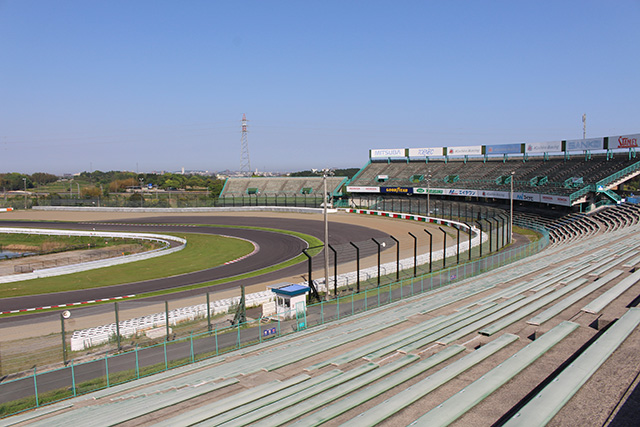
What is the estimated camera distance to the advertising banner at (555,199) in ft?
154

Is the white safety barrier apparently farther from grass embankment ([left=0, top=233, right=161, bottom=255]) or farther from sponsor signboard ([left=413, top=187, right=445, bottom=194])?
sponsor signboard ([left=413, top=187, right=445, bottom=194])

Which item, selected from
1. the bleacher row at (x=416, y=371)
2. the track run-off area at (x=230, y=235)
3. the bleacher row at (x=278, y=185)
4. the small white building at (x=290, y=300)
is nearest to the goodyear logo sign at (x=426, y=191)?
the track run-off area at (x=230, y=235)

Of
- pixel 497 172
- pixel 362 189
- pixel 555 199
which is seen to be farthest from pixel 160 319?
pixel 362 189

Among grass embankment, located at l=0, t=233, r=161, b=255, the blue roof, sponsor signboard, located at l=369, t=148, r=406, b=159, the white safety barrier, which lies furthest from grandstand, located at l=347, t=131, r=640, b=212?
grass embankment, located at l=0, t=233, r=161, b=255

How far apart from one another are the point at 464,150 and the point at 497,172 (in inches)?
442

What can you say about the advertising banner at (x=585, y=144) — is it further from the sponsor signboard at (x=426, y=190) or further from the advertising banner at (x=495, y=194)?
the sponsor signboard at (x=426, y=190)

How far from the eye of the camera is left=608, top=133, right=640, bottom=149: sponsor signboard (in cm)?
5248

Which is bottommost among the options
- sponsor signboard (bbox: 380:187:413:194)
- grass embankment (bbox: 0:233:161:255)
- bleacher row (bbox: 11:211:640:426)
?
grass embankment (bbox: 0:233:161:255)

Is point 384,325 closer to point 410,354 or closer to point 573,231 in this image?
point 410,354

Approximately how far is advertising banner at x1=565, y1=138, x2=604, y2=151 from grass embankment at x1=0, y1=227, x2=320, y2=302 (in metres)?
42.2

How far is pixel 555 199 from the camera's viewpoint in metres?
49.7

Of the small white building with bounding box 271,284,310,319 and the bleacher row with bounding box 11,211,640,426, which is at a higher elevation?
the bleacher row with bounding box 11,211,640,426

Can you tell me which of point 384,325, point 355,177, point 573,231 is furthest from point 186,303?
point 355,177

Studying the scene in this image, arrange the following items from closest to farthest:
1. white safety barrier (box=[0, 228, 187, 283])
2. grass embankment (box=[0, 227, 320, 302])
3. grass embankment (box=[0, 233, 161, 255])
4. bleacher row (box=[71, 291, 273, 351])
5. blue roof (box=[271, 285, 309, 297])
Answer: bleacher row (box=[71, 291, 273, 351]), blue roof (box=[271, 285, 309, 297]), grass embankment (box=[0, 227, 320, 302]), white safety barrier (box=[0, 228, 187, 283]), grass embankment (box=[0, 233, 161, 255])
